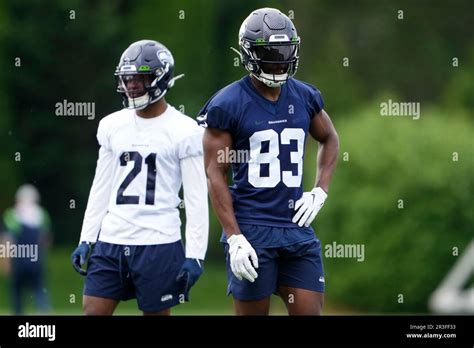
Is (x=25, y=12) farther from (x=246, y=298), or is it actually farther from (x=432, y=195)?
(x=246, y=298)

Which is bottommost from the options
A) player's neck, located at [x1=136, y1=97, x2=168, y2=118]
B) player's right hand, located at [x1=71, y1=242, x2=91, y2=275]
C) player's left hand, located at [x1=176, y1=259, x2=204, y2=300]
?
player's left hand, located at [x1=176, y1=259, x2=204, y2=300]

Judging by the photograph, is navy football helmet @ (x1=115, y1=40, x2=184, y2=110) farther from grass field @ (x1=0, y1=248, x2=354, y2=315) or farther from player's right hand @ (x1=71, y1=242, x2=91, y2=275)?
grass field @ (x1=0, y1=248, x2=354, y2=315)

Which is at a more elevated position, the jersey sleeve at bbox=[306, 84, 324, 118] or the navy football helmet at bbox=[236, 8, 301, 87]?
the navy football helmet at bbox=[236, 8, 301, 87]

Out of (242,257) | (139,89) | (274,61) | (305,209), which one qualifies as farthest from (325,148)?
(139,89)

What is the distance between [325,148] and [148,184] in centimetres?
118

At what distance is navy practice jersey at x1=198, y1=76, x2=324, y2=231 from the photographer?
7.16 meters

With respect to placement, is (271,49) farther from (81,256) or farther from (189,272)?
(81,256)

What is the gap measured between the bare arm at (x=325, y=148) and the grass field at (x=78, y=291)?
1165 cm

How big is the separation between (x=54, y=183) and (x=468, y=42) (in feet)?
42.1

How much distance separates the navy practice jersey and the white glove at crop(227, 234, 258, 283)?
0.67ft

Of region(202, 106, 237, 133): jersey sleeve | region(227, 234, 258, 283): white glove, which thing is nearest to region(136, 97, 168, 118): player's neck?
region(202, 106, 237, 133): jersey sleeve

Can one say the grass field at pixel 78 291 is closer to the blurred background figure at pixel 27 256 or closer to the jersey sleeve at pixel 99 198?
the blurred background figure at pixel 27 256

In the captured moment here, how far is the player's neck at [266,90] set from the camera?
23.9ft

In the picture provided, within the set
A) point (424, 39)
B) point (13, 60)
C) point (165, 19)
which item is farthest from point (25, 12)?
point (424, 39)
